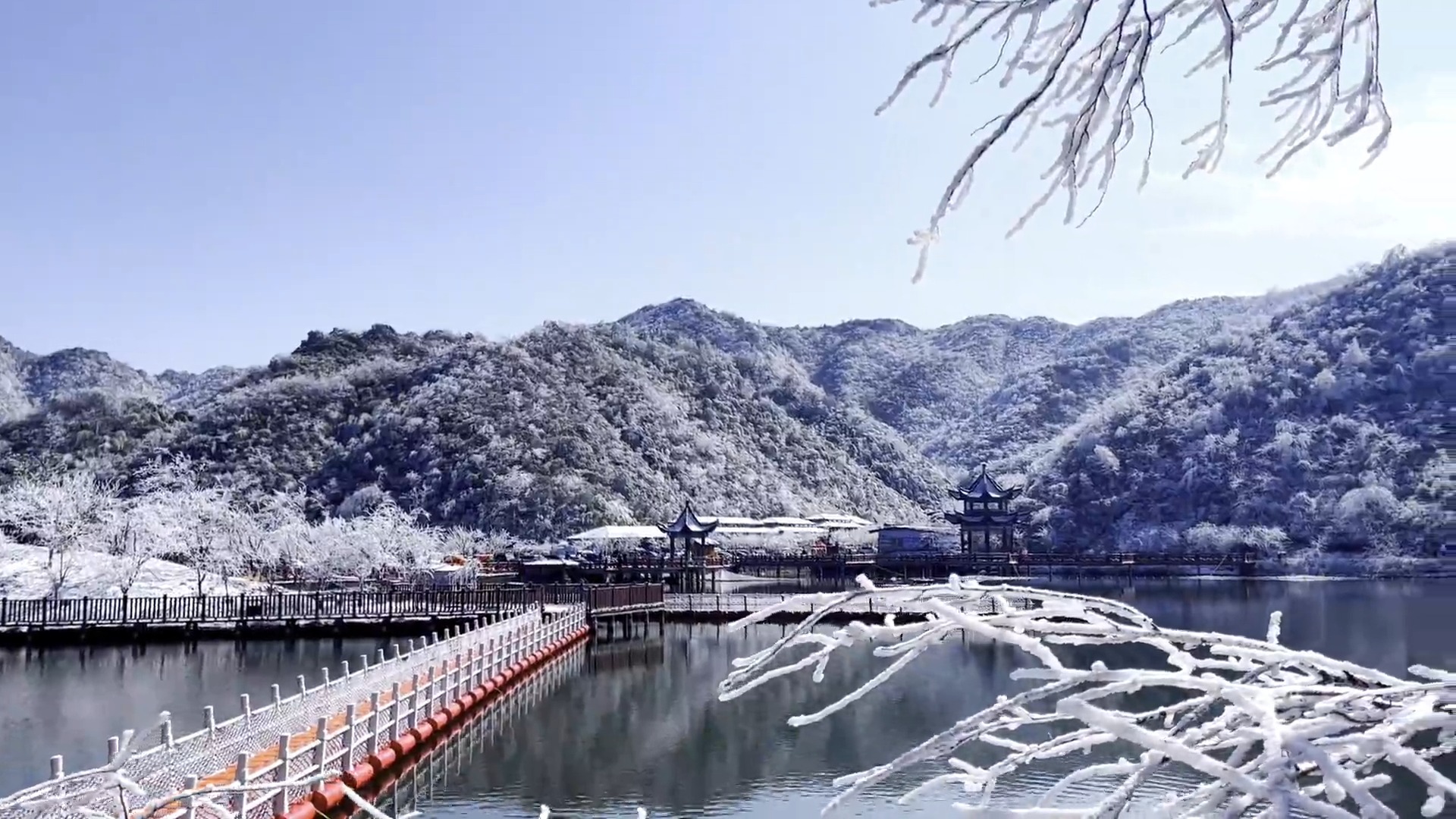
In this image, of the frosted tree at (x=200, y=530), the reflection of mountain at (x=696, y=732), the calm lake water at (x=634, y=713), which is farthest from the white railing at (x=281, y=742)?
the frosted tree at (x=200, y=530)

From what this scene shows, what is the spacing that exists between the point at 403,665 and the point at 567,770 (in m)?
2.99

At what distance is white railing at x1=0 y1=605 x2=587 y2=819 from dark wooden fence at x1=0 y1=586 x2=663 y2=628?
10.4 m

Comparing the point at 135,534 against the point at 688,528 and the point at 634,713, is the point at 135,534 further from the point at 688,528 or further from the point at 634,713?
the point at 634,713

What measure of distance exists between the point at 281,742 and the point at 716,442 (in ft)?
258

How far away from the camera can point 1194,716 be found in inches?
78.0

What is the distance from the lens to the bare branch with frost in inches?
55.0

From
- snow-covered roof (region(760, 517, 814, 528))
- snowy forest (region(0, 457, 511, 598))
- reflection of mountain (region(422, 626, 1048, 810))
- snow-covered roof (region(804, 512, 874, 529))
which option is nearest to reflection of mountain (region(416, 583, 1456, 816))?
reflection of mountain (region(422, 626, 1048, 810))

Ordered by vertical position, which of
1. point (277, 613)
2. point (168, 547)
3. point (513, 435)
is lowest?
point (277, 613)

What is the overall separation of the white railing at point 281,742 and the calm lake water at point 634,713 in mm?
889

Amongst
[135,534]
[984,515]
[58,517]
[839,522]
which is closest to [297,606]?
[58,517]

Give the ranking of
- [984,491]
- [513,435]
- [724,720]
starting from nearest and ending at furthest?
[724,720] < [984,491] < [513,435]

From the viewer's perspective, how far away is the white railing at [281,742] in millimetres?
4684

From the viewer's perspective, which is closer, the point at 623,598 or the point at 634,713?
the point at 634,713

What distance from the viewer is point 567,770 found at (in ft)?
52.6
